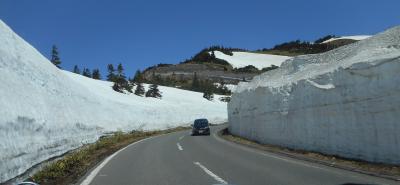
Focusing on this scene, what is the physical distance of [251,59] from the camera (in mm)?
166250

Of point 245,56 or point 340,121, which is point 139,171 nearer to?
point 340,121

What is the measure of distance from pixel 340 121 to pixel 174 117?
48.2 metres

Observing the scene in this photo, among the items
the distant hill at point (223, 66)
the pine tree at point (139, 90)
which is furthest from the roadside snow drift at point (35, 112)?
the distant hill at point (223, 66)

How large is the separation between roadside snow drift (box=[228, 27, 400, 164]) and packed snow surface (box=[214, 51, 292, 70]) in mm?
127505

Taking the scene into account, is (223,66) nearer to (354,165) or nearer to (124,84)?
(124,84)

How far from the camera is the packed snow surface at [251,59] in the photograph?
507 feet

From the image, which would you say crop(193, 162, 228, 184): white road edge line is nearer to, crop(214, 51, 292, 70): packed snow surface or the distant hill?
the distant hill

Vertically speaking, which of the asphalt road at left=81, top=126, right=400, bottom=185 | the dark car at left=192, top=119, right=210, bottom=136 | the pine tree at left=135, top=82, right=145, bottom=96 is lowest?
the asphalt road at left=81, top=126, right=400, bottom=185

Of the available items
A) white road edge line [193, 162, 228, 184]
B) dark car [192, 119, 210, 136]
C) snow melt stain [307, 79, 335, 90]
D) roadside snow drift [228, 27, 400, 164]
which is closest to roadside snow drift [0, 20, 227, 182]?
white road edge line [193, 162, 228, 184]

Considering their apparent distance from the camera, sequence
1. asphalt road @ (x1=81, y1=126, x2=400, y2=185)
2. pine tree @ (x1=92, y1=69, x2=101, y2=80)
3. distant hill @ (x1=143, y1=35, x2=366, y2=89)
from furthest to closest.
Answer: distant hill @ (x1=143, y1=35, x2=366, y2=89)
pine tree @ (x1=92, y1=69, x2=101, y2=80)
asphalt road @ (x1=81, y1=126, x2=400, y2=185)

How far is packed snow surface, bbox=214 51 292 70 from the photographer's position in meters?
155

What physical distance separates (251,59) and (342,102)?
153 m

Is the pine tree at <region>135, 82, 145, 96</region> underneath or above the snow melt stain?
above

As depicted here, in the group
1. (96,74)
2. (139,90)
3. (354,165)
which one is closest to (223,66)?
(96,74)
